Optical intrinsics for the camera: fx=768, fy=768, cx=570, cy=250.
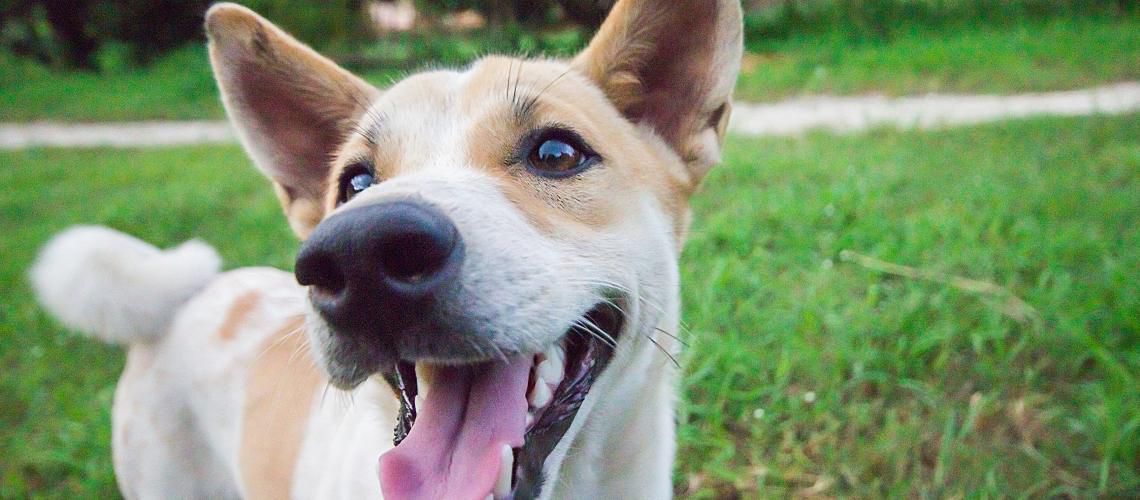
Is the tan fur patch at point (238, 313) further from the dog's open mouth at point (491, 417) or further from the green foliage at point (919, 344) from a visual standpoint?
the green foliage at point (919, 344)

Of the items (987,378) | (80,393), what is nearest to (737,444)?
(987,378)

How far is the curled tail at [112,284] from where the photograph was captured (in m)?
3.00

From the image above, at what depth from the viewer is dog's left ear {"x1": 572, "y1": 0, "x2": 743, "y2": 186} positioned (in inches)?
92.1

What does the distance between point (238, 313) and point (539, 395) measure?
69.5 inches

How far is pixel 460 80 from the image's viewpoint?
2279mm

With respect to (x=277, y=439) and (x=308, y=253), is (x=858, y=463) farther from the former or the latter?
(x=308, y=253)

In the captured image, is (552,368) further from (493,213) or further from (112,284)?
(112,284)

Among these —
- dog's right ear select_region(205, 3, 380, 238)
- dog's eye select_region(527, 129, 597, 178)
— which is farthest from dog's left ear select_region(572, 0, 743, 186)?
dog's right ear select_region(205, 3, 380, 238)

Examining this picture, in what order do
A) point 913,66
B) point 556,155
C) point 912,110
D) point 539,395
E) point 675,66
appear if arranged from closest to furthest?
point 539,395 < point 556,155 < point 675,66 < point 912,110 < point 913,66

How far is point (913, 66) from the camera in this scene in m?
9.49

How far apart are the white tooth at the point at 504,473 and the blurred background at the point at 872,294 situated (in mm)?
1392

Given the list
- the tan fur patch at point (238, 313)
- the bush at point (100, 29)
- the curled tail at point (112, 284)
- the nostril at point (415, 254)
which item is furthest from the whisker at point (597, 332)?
the bush at point (100, 29)

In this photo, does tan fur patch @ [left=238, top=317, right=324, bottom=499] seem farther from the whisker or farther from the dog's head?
the whisker

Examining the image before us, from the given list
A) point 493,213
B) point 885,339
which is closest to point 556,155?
point 493,213
